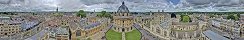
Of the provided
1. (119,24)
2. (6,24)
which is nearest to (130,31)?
(119,24)

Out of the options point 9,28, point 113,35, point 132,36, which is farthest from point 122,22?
point 9,28

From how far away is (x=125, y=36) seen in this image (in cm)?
4334

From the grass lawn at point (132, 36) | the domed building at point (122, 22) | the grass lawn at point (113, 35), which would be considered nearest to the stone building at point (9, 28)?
the grass lawn at point (113, 35)

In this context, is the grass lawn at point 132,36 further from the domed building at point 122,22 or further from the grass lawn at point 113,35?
the grass lawn at point 113,35

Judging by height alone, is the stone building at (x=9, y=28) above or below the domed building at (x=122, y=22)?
below

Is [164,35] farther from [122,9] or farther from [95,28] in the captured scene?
[95,28]

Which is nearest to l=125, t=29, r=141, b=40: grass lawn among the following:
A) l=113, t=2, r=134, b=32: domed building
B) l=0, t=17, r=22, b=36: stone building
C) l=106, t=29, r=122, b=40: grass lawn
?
l=113, t=2, r=134, b=32: domed building

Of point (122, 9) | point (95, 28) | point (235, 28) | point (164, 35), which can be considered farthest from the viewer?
point (235, 28)

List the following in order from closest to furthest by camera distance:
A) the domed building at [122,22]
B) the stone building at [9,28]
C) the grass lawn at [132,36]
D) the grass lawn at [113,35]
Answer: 1. the grass lawn at [132,36]
2. the grass lawn at [113,35]
3. the domed building at [122,22]
4. the stone building at [9,28]

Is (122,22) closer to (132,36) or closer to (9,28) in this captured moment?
(132,36)

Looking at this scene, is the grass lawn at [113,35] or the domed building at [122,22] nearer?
the grass lawn at [113,35]

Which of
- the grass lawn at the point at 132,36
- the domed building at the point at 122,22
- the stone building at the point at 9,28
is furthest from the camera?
the stone building at the point at 9,28

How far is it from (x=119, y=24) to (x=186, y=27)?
28.9 meters

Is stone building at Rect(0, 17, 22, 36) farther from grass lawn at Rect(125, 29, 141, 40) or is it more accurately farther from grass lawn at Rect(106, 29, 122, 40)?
grass lawn at Rect(125, 29, 141, 40)
